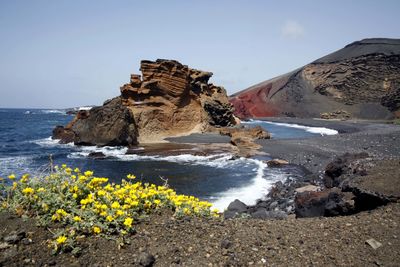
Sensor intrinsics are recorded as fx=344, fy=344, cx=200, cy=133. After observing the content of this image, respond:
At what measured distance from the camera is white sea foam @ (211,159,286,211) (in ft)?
38.1

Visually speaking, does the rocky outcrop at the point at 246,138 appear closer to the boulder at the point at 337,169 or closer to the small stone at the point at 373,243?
the boulder at the point at 337,169

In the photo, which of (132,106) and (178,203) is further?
(132,106)

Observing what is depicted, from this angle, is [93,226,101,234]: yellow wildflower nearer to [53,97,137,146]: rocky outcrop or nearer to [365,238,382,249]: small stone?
[365,238,382,249]: small stone

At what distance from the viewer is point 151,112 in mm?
29266

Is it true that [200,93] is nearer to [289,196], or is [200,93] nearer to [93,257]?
[289,196]

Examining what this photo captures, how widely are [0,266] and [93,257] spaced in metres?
0.85

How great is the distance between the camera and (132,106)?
96.2 feet

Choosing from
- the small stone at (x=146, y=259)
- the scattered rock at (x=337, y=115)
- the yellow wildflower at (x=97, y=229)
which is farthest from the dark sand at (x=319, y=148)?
the scattered rock at (x=337, y=115)

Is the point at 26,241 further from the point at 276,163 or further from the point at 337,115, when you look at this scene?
the point at 337,115

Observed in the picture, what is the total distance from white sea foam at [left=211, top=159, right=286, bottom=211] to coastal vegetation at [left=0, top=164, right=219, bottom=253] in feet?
20.5

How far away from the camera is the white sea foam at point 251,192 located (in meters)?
11.6

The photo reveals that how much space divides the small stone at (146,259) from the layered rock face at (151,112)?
21843mm

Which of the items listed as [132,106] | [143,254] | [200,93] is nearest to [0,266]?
[143,254]

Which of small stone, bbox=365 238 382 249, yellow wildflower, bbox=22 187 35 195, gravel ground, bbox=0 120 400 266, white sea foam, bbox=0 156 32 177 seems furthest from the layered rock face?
small stone, bbox=365 238 382 249
